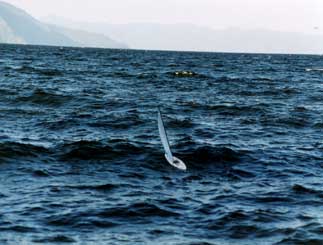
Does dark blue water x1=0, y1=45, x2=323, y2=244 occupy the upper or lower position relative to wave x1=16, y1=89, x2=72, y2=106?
lower

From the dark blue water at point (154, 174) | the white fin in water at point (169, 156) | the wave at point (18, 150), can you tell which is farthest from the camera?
the wave at point (18, 150)

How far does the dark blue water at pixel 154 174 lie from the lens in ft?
40.1

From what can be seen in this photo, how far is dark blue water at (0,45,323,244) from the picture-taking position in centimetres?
Answer: 1223

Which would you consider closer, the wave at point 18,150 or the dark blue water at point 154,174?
the dark blue water at point 154,174

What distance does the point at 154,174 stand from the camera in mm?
17234

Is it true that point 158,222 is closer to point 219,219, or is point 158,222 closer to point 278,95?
point 219,219

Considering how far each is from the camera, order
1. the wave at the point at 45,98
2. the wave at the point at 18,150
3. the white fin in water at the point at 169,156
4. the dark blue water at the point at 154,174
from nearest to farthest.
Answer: the dark blue water at the point at 154,174, the white fin in water at the point at 169,156, the wave at the point at 18,150, the wave at the point at 45,98

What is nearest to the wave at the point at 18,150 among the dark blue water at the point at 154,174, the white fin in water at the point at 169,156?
the dark blue water at the point at 154,174

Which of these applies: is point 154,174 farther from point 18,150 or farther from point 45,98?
point 45,98

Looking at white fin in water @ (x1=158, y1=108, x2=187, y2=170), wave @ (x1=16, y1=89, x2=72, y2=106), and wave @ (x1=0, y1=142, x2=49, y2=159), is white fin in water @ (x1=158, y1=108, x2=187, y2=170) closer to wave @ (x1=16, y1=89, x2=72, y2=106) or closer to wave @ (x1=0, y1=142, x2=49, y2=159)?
wave @ (x1=0, y1=142, x2=49, y2=159)

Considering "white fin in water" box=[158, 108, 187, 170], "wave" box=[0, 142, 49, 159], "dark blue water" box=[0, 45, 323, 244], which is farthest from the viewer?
"wave" box=[0, 142, 49, 159]

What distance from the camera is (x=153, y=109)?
3234 centimetres

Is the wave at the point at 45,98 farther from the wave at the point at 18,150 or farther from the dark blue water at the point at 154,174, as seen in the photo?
the wave at the point at 18,150

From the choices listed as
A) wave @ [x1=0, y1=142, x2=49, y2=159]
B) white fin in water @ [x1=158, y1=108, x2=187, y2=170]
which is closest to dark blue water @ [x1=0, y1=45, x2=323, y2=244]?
wave @ [x1=0, y1=142, x2=49, y2=159]
